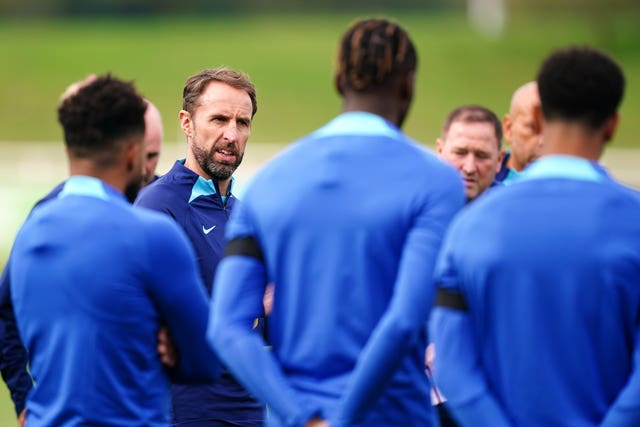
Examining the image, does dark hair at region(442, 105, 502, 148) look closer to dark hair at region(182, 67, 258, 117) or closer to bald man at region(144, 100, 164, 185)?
dark hair at region(182, 67, 258, 117)

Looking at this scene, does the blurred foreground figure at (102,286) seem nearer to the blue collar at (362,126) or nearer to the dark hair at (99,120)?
the dark hair at (99,120)

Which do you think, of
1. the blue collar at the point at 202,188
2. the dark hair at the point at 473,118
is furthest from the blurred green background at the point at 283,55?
the blue collar at the point at 202,188

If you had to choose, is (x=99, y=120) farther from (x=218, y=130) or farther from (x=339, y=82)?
(x=218, y=130)

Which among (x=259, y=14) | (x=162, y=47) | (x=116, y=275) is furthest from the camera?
(x=259, y=14)

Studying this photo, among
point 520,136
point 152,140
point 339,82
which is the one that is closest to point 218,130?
point 152,140

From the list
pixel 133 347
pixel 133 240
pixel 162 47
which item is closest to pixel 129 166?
pixel 133 240

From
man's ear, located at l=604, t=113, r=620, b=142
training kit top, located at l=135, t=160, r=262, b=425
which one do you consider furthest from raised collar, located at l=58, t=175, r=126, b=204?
training kit top, located at l=135, t=160, r=262, b=425

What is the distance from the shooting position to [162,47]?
42.9m

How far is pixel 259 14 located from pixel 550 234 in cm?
5021

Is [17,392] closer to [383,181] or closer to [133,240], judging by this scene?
[133,240]

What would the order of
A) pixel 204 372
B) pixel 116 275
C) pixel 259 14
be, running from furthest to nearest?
pixel 259 14, pixel 204 372, pixel 116 275

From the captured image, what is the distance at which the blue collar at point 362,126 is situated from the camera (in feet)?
11.0

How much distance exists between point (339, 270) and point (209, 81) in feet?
7.93

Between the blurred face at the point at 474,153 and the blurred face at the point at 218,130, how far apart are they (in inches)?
42.5
